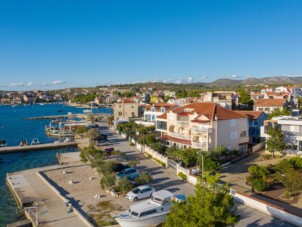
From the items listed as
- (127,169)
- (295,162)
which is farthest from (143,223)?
(295,162)

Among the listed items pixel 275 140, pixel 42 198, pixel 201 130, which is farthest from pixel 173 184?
pixel 275 140

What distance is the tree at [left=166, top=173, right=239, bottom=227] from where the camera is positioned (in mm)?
14328

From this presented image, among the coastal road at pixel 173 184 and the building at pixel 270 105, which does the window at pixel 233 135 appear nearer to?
the coastal road at pixel 173 184

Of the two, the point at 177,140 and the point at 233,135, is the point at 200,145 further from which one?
the point at 233,135

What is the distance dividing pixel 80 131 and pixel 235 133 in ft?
112

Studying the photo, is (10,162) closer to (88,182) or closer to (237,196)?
(88,182)

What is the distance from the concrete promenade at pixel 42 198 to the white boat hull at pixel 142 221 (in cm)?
254

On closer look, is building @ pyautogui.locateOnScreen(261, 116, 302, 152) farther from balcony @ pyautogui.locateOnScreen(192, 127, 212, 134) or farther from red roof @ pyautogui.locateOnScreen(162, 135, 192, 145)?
red roof @ pyautogui.locateOnScreen(162, 135, 192, 145)

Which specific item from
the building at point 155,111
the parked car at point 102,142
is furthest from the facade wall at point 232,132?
the building at point 155,111

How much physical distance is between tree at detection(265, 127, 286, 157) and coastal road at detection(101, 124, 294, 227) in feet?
39.7

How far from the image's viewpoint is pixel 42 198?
25.6 metres

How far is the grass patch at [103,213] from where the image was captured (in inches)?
790

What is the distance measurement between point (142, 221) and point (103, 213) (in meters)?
3.88

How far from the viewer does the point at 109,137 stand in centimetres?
5706
